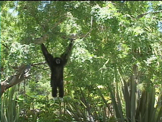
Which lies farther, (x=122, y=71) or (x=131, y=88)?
(x=131, y=88)

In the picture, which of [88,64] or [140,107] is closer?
[88,64]

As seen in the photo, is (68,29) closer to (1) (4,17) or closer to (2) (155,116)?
(1) (4,17)

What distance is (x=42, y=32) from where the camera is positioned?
4512 millimetres

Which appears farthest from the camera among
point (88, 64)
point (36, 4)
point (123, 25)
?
point (36, 4)

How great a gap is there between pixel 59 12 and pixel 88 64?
1.60 meters

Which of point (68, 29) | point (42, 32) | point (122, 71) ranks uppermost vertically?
point (68, 29)

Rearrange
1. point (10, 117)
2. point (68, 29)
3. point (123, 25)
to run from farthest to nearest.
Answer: point (68, 29), point (10, 117), point (123, 25)

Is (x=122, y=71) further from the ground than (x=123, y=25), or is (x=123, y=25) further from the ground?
(x=123, y=25)

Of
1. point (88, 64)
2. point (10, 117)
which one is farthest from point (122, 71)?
point (10, 117)

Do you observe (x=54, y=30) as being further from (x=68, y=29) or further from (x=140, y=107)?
(x=140, y=107)

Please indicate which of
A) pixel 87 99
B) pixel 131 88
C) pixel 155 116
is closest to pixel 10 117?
pixel 87 99

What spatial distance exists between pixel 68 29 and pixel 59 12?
109 cm

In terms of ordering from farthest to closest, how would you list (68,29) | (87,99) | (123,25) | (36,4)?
(87,99)
(68,29)
(36,4)
(123,25)

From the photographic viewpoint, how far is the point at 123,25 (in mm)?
3168
